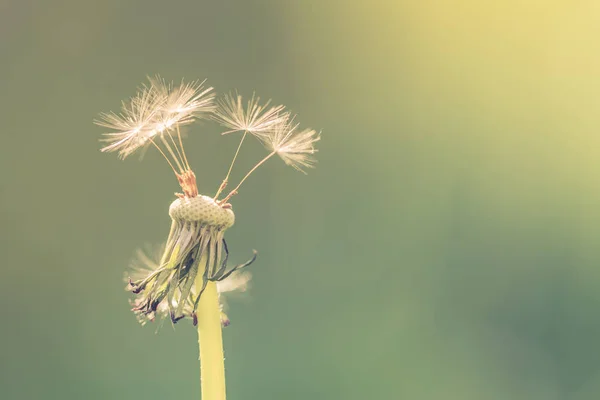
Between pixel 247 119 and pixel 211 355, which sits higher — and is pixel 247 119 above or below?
above

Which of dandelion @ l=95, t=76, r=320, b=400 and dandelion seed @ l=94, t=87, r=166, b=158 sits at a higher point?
dandelion seed @ l=94, t=87, r=166, b=158

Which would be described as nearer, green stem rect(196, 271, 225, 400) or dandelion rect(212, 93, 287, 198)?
green stem rect(196, 271, 225, 400)

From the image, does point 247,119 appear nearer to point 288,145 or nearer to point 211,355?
point 288,145

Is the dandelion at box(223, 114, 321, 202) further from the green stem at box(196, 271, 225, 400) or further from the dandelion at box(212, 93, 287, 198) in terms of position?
the green stem at box(196, 271, 225, 400)

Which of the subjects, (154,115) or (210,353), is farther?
(154,115)

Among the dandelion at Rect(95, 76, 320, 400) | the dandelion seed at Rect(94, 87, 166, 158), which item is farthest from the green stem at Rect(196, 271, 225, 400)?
the dandelion seed at Rect(94, 87, 166, 158)

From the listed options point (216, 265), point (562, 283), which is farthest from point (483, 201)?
point (216, 265)

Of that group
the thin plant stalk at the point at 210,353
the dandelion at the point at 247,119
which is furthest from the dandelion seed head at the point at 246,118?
the thin plant stalk at the point at 210,353

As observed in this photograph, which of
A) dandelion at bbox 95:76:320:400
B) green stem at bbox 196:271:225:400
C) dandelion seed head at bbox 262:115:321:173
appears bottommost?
green stem at bbox 196:271:225:400

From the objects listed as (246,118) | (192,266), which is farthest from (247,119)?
(192,266)

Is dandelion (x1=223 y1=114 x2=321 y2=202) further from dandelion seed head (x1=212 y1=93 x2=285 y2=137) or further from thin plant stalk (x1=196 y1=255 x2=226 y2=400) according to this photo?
thin plant stalk (x1=196 y1=255 x2=226 y2=400)

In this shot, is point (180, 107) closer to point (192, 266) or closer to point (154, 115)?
point (154, 115)

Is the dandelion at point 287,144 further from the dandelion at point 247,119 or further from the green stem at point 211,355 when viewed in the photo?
the green stem at point 211,355
